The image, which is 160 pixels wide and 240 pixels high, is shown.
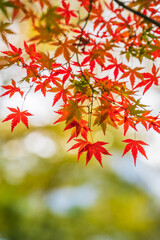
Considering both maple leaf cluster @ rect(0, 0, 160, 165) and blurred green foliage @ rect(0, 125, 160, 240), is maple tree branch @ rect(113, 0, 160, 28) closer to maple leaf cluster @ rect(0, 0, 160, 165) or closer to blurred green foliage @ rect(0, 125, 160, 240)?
maple leaf cluster @ rect(0, 0, 160, 165)

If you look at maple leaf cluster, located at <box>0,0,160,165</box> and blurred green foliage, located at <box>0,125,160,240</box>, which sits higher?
maple leaf cluster, located at <box>0,0,160,165</box>

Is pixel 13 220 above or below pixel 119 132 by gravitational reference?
below

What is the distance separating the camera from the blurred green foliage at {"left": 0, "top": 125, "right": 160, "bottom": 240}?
6160 mm

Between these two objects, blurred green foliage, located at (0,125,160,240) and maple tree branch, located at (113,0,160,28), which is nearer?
maple tree branch, located at (113,0,160,28)

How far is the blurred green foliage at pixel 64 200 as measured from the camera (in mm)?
6160

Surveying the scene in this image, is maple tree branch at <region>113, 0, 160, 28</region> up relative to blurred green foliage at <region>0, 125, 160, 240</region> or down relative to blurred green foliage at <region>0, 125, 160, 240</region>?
up

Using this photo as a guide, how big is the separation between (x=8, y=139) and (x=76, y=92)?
6088mm

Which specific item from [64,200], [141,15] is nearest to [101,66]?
[141,15]

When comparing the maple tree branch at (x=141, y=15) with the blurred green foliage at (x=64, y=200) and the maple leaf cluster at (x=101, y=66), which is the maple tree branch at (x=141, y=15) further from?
the blurred green foliage at (x=64, y=200)

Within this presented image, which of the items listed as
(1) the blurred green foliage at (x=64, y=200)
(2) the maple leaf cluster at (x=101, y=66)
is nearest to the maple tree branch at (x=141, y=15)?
(2) the maple leaf cluster at (x=101, y=66)

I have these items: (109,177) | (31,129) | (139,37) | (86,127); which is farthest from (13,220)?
(139,37)

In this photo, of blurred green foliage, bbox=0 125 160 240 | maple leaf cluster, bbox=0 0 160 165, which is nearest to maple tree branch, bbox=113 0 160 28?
maple leaf cluster, bbox=0 0 160 165

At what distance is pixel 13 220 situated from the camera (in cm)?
611

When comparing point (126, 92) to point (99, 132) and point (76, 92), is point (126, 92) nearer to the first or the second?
point (76, 92)
